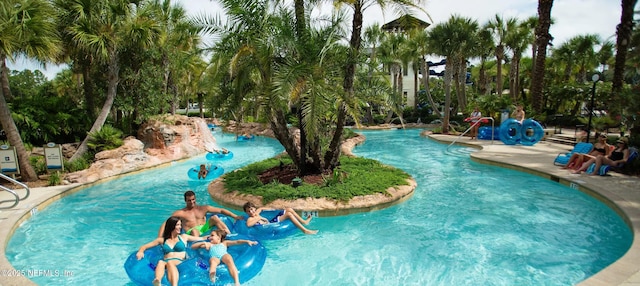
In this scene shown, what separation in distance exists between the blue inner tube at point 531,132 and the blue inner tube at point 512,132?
0.19m

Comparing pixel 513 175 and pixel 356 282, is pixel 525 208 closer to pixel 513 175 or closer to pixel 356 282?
pixel 513 175

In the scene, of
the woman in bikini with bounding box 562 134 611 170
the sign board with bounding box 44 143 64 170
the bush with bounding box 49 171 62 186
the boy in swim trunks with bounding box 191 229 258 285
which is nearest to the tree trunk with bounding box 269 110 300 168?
the boy in swim trunks with bounding box 191 229 258 285

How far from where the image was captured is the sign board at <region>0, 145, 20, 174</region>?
1084 cm

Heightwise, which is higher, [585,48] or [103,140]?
[585,48]

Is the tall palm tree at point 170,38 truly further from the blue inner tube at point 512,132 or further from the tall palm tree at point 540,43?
the tall palm tree at point 540,43

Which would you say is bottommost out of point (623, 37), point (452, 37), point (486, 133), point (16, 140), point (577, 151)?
point (577, 151)

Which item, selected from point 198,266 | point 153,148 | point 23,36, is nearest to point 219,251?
point 198,266

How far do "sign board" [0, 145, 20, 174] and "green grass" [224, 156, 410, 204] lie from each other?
20.0 ft

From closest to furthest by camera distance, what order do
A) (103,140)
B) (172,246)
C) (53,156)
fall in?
(172,246)
(53,156)
(103,140)

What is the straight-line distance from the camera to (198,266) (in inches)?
214

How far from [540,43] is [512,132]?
6473mm

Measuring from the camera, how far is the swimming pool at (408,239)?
5.92 meters

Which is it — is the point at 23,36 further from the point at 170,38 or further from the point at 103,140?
the point at 170,38

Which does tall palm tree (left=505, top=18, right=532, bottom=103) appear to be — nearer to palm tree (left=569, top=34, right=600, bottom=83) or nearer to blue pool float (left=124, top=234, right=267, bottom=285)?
palm tree (left=569, top=34, right=600, bottom=83)
